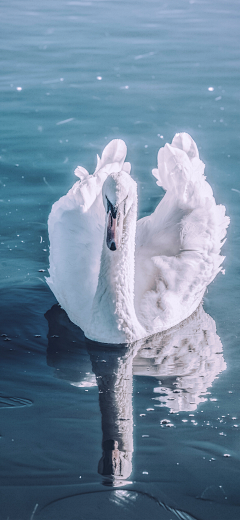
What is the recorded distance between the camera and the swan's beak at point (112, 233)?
21.4 ft

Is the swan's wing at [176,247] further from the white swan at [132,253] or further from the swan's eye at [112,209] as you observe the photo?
the swan's eye at [112,209]

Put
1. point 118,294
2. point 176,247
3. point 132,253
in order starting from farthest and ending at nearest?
point 176,247 → point 132,253 → point 118,294

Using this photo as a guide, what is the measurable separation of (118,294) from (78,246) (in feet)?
3.55

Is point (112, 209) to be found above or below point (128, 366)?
above

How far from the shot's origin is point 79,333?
7656 mm

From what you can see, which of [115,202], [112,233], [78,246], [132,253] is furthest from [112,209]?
[78,246]

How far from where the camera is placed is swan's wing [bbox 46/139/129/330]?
763cm

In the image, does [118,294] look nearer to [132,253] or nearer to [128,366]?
[132,253]

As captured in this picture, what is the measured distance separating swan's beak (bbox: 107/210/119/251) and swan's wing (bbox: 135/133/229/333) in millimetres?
1130

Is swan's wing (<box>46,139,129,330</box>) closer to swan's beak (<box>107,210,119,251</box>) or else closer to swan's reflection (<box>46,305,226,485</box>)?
swan's reflection (<box>46,305,226,485</box>)

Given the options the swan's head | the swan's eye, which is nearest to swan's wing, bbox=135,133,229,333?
the swan's head

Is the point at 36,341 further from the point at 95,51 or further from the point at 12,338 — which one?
the point at 95,51

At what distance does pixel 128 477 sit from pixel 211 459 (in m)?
0.71

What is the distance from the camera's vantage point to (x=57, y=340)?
749cm
